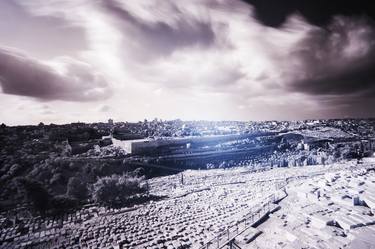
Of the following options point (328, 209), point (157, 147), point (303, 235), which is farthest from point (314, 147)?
point (303, 235)

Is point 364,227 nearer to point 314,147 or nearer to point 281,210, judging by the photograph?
point 281,210

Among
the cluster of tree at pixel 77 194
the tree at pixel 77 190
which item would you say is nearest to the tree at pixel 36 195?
the cluster of tree at pixel 77 194

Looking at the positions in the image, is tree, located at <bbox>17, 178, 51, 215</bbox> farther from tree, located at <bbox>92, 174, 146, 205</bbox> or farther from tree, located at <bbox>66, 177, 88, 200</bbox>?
tree, located at <bbox>92, 174, 146, 205</bbox>

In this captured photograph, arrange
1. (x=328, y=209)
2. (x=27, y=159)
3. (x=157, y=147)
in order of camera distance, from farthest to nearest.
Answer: (x=157, y=147) < (x=27, y=159) < (x=328, y=209)

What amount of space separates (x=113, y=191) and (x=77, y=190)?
4.22 metres

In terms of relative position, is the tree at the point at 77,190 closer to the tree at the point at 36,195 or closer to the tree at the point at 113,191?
the tree at the point at 113,191

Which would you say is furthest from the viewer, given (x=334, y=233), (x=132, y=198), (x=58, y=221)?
(x=132, y=198)

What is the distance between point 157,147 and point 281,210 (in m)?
31.1

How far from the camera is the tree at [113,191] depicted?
25625 mm

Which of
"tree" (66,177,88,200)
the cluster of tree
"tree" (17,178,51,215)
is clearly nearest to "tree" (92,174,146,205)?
the cluster of tree

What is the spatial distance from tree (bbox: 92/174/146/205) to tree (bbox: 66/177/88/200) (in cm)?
186

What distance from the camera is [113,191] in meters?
26.2

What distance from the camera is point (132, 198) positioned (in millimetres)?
26656

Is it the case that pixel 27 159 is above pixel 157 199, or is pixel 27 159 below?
above
